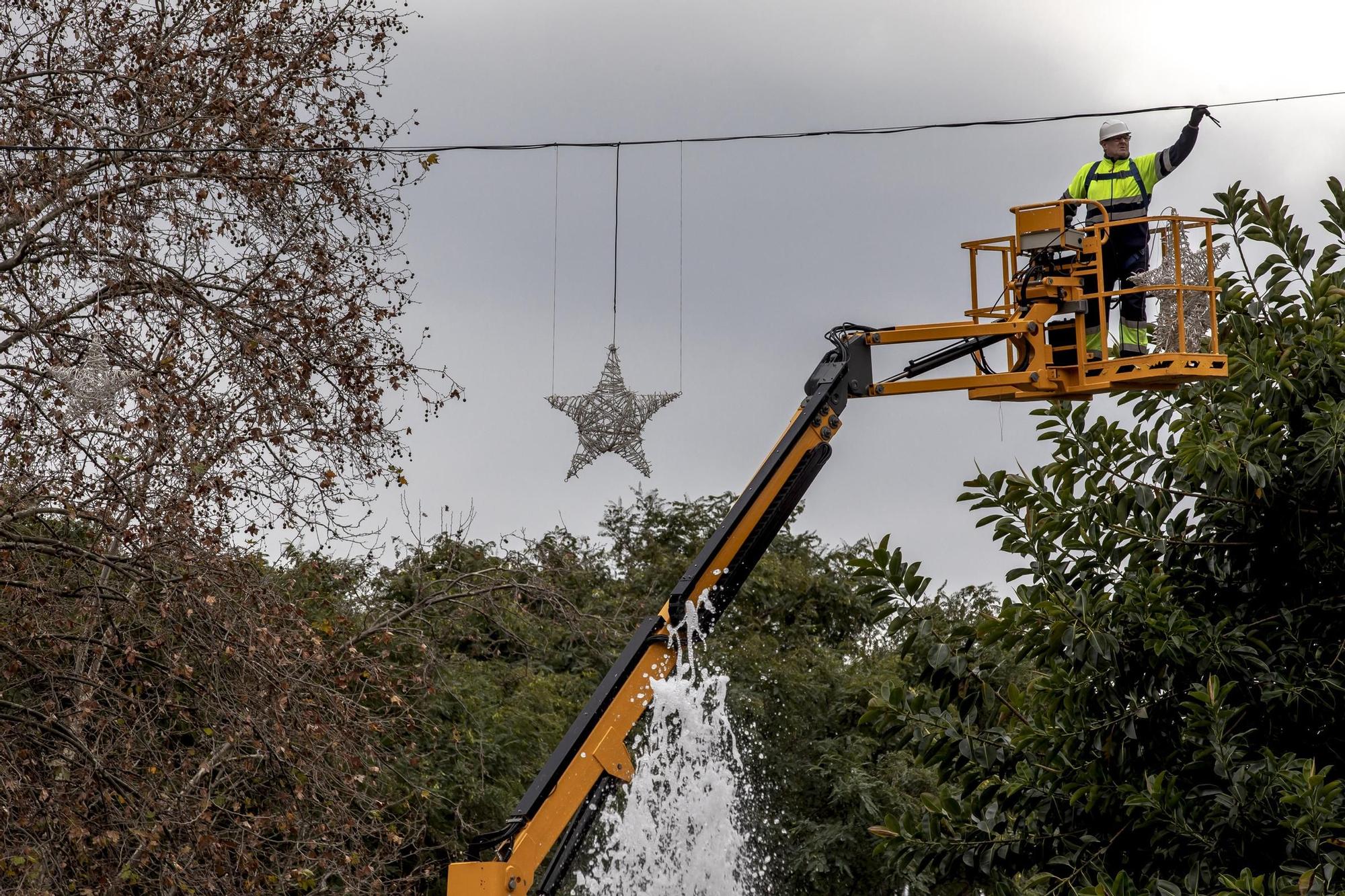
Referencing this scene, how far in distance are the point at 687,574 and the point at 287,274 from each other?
6225 millimetres

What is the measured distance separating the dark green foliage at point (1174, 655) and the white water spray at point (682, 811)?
118cm

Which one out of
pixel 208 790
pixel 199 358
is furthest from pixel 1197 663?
pixel 199 358

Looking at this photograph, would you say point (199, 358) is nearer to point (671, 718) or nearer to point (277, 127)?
point (277, 127)

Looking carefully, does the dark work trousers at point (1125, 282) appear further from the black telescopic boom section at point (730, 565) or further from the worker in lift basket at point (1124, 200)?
the black telescopic boom section at point (730, 565)

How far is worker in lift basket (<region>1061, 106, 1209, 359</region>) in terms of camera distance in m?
11.2

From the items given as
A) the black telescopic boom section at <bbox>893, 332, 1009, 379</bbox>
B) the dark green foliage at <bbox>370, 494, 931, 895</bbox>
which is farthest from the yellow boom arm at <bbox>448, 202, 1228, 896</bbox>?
the dark green foliage at <bbox>370, 494, 931, 895</bbox>

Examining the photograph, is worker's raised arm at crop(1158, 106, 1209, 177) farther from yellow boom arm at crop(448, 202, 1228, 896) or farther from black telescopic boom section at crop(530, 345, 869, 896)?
black telescopic boom section at crop(530, 345, 869, 896)

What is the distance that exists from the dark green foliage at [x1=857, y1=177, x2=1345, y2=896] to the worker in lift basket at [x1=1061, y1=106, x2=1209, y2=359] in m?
0.61

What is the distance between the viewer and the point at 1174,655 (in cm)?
920

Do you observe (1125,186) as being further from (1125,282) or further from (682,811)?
(682,811)

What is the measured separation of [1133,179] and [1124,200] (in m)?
0.18

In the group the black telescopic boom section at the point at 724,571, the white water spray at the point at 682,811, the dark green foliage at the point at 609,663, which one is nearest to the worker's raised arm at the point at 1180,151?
the black telescopic boom section at the point at 724,571

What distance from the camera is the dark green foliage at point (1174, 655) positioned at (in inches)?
352

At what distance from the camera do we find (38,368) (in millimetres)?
13938
